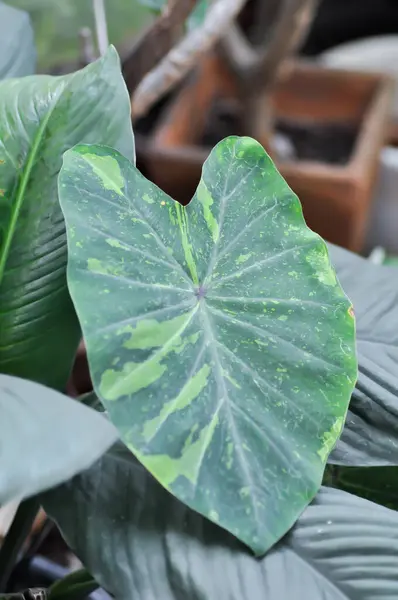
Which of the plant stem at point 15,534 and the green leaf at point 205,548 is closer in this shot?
the green leaf at point 205,548

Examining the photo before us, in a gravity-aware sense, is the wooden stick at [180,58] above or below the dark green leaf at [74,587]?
above

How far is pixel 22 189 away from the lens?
21.2 inches

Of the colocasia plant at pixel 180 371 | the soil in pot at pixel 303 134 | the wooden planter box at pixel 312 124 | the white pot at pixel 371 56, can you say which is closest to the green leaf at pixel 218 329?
the colocasia plant at pixel 180 371

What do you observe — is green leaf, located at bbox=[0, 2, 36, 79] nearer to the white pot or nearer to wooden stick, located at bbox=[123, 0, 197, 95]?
wooden stick, located at bbox=[123, 0, 197, 95]

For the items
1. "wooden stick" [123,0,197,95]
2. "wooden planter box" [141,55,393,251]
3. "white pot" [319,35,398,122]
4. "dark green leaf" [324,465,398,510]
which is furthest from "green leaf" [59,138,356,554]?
"white pot" [319,35,398,122]

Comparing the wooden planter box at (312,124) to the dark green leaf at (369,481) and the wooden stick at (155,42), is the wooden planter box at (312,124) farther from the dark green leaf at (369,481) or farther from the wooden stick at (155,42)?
the dark green leaf at (369,481)

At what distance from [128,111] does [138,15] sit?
1.56 ft

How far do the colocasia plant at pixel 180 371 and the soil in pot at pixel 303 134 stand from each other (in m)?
0.89

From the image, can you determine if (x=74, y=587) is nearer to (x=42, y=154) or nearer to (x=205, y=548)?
(x=205, y=548)

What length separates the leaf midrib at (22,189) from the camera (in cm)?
53

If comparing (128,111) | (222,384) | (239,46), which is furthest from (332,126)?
(222,384)

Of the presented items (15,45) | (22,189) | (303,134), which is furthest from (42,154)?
(303,134)

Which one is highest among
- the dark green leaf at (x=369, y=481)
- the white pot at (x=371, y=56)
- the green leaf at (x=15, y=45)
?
the green leaf at (x=15, y=45)

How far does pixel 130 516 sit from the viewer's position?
1.59 ft
